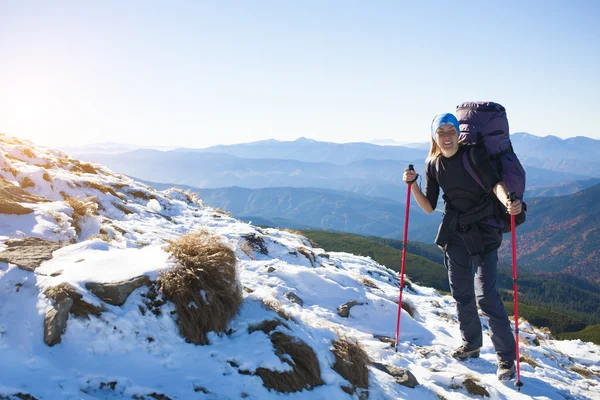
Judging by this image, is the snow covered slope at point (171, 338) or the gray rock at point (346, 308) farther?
the gray rock at point (346, 308)

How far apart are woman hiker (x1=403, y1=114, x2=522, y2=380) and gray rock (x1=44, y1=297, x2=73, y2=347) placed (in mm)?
6304

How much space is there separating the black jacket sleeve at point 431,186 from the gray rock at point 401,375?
3248mm

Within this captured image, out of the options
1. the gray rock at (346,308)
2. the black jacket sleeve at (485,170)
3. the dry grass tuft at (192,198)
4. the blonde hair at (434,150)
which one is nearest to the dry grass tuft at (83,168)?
the dry grass tuft at (192,198)

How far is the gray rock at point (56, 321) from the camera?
4.59 meters

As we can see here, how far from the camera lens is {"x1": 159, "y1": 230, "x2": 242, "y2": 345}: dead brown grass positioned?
5.38 m

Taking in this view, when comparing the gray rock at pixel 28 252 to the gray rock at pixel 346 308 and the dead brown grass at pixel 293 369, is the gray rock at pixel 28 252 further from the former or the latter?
the gray rock at pixel 346 308

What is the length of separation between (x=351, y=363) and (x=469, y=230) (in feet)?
10.6

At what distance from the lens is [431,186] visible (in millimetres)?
7617

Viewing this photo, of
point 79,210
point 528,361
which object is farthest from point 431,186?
point 79,210

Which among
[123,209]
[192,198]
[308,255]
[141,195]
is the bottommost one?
[308,255]

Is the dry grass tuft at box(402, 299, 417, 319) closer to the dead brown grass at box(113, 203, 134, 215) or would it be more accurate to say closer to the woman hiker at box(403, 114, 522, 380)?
the woman hiker at box(403, 114, 522, 380)

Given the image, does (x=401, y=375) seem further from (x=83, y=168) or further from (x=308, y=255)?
(x=83, y=168)

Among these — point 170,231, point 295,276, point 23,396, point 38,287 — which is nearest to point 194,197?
point 170,231

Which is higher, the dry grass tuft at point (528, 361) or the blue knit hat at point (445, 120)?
the blue knit hat at point (445, 120)
